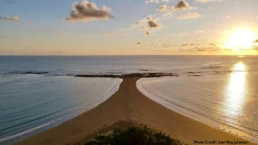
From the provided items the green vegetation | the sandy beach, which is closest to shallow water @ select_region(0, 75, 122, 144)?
the sandy beach

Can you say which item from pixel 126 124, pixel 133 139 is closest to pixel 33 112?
pixel 126 124

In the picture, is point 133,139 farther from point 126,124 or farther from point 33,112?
point 33,112

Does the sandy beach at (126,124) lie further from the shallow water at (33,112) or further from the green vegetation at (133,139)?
the green vegetation at (133,139)

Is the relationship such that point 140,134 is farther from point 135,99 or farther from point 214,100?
point 214,100

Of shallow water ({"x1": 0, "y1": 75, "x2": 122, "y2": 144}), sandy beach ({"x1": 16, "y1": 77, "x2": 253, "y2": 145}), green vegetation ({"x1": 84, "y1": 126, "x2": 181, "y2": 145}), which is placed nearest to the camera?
green vegetation ({"x1": 84, "y1": 126, "x2": 181, "y2": 145})

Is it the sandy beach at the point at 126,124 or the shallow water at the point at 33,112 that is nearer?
the sandy beach at the point at 126,124

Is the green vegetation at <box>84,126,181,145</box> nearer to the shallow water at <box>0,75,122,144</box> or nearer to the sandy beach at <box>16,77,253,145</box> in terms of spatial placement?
the sandy beach at <box>16,77,253,145</box>

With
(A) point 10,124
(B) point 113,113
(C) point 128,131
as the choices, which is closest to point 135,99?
(B) point 113,113

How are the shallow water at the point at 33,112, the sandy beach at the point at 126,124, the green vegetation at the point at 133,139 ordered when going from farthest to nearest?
the shallow water at the point at 33,112 → the sandy beach at the point at 126,124 → the green vegetation at the point at 133,139

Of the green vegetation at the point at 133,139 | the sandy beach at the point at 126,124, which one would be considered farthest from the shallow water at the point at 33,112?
the green vegetation at the point at 133,139
